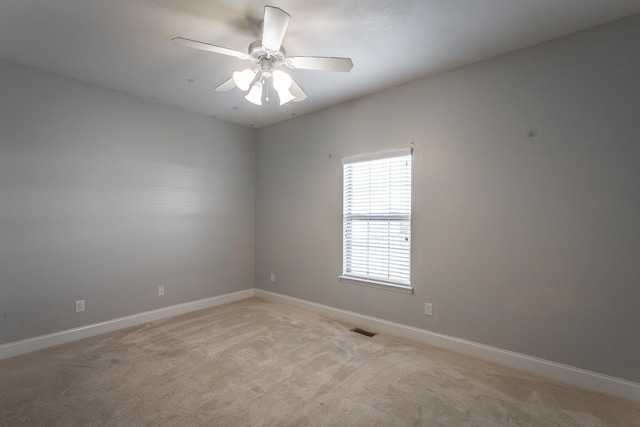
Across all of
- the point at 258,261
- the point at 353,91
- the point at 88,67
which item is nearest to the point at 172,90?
the point at 88,67

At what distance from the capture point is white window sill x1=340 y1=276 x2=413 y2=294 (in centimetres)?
321

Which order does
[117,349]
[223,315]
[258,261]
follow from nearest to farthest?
[117,349] → [223,315] → [258,261]

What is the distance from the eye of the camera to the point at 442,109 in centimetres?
300

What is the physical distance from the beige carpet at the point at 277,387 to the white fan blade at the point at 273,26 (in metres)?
2.40

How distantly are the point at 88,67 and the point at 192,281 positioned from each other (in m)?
2.70

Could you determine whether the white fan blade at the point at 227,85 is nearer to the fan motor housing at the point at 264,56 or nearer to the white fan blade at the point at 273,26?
the fan motor housing at the point at 264,56

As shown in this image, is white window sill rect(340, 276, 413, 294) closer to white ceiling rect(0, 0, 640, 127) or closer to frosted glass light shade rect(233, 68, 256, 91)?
white ceiling rect(0, 0, 640, 127)

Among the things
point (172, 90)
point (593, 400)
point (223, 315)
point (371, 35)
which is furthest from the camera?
point (223, 315)

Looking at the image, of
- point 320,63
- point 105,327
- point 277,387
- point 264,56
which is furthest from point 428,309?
point 105,327

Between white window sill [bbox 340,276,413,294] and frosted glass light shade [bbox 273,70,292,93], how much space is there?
7.45 ft

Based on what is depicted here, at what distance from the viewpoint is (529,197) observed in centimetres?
253

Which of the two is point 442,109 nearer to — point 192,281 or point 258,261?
point 258,261

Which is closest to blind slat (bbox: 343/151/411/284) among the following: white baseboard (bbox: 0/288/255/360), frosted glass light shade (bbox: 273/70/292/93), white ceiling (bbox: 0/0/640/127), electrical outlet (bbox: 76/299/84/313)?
white ceiling (bbox: 0/0/640/127)

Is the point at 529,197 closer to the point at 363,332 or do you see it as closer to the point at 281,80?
the point at 363,332
